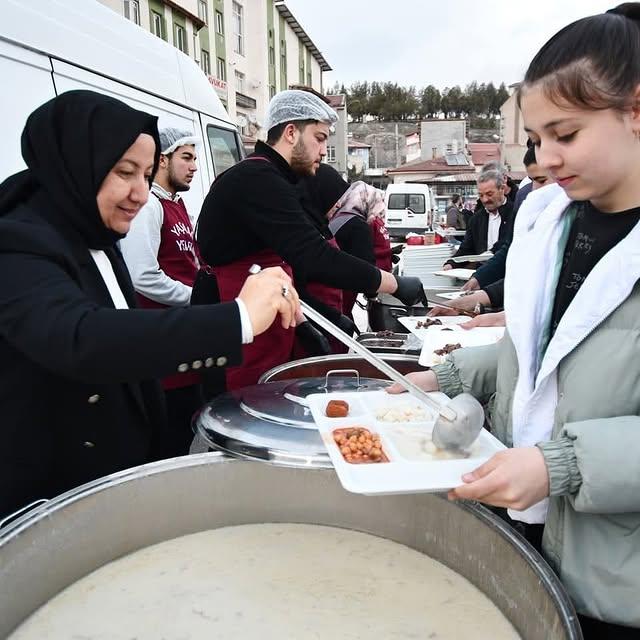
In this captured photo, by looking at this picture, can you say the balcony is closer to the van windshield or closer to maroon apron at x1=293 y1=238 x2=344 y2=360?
the van windshield

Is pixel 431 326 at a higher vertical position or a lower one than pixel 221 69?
lower

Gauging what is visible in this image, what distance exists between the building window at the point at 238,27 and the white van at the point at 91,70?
15176mm

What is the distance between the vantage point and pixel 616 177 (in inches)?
31.0

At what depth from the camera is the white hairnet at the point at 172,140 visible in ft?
8.95

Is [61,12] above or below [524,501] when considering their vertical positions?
Answer: above

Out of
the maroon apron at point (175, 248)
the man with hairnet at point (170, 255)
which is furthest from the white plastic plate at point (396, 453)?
the maroon apron at point (175, 248)

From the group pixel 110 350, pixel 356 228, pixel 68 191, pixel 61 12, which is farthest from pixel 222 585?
pixel 61 12

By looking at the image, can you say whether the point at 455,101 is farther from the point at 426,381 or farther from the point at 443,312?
the point at 426,381

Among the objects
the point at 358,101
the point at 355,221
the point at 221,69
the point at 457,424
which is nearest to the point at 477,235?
the point at 355,221

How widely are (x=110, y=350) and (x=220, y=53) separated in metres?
17.3

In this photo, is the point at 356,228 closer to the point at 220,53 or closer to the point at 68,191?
the point at 68,191

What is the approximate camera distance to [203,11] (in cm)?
1516

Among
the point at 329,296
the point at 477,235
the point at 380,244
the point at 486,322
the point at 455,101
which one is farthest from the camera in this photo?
the point at 455,101

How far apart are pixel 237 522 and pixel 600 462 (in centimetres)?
83
